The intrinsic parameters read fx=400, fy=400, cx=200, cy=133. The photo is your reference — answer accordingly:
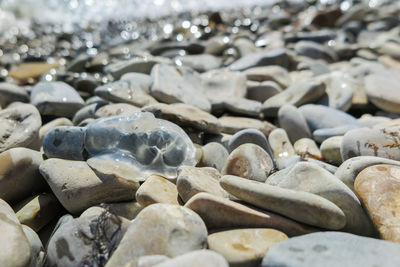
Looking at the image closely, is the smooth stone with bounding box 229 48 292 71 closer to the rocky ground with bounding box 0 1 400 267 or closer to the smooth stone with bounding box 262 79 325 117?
the rocky ground with bounding box 0 1 400 267

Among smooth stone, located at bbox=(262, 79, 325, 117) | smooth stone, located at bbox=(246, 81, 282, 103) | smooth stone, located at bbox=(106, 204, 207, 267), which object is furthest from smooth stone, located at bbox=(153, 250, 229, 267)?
smooth stone, located at bbox=(246, 81, 282, 103)

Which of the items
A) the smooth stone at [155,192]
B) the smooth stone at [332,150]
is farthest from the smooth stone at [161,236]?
the smooth stone at [332,150]

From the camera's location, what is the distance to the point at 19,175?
205 centimetres

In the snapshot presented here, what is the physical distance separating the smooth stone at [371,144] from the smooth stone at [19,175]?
165 centimetres

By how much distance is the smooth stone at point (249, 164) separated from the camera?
2.04 metres

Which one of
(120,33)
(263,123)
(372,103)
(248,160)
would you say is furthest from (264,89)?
(120,33)

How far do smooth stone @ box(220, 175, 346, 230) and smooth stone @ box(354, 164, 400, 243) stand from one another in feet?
0.52

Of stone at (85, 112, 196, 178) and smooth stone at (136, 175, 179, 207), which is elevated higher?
stone at (85, 112, 196, 178)

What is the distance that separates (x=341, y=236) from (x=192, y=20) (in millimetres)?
6649

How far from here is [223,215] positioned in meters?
1.64

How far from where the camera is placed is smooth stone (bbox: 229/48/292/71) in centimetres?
407

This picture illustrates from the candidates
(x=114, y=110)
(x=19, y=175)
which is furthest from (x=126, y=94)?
(x=19, y=175)

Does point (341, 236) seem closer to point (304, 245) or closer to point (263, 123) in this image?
point (304, 245)

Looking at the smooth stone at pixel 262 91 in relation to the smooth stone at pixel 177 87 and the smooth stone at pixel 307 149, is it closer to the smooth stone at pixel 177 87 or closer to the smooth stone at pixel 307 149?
the smooth stone at pixel 177 87
